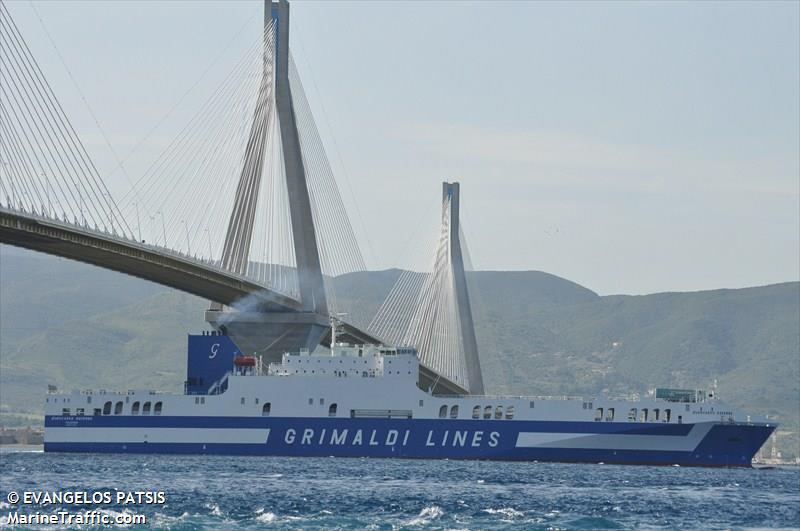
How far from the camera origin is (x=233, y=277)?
204 feet

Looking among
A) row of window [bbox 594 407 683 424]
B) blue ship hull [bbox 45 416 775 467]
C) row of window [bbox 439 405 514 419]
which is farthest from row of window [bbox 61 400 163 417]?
row of window [bbox 594 407 683 424]

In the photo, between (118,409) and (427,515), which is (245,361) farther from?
(427,515)

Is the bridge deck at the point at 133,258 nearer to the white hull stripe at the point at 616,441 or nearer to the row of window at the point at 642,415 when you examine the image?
the white hull stripe at the point at 616,441

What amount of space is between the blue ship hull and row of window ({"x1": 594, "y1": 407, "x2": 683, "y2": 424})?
345 millimetres

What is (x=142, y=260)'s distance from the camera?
191ft

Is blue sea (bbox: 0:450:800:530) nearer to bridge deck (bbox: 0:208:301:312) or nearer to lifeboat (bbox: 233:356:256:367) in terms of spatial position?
lifeboat (bbox: 233:356:256:367)

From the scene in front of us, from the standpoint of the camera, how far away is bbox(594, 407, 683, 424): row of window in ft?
205

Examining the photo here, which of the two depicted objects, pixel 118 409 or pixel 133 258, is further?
pixel 118 409

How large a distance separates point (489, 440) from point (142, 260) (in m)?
14.9

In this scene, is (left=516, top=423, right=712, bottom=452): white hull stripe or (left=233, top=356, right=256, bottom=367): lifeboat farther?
(left=233, top=356, right=256, bottom=367): lifeboat

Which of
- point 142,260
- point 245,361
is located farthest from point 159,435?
point 142,260

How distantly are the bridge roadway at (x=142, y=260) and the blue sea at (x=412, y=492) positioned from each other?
6780 mm

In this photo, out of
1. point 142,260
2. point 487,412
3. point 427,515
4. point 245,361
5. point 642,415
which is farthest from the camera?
point 245,361

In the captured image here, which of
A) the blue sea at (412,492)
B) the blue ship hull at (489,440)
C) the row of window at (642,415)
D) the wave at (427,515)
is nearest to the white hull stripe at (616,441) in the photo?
the blue ship hull at (489,440)
